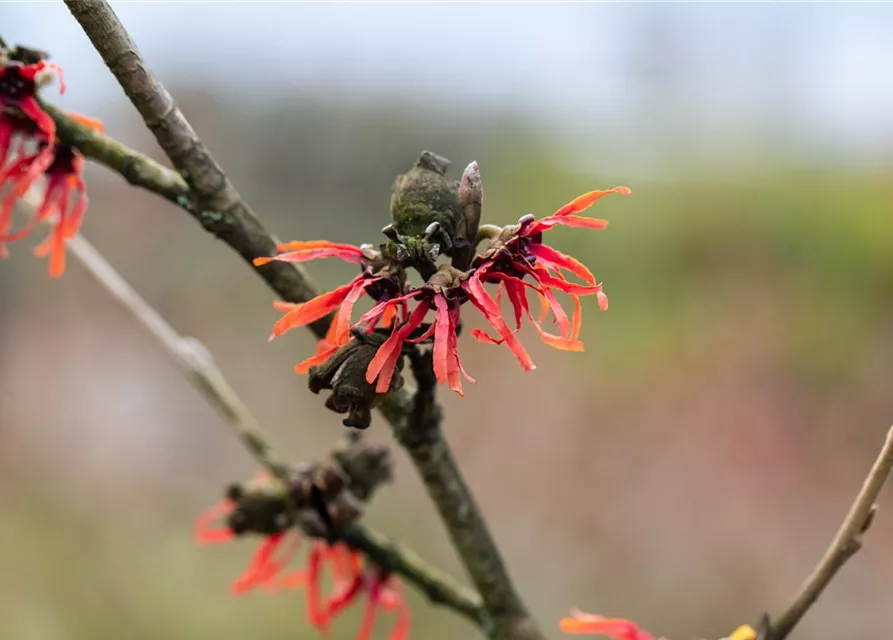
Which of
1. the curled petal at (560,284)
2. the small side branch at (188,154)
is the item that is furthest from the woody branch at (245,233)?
the curled petal at (560,284)

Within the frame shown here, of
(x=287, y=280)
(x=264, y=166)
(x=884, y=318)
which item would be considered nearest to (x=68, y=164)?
(x=287, y=280)

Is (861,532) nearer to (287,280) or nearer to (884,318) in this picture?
(287,280)

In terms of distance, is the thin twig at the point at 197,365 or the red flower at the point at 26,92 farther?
the thin twig at the point at 197,365

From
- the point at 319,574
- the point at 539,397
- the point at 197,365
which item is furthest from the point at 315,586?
the point at 539,397

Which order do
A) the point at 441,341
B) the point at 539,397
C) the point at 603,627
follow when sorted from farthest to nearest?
the point at 539,397, the point at 603,627, the point at 441,341

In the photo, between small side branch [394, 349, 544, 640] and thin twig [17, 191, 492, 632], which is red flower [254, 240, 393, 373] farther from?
thin twig [17, 191, 492, 632]

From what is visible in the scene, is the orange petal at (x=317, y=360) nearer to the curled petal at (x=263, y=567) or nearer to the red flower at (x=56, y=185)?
the red flower at (x=56, y=185)

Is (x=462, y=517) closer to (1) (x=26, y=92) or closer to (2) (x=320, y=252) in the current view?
(2) (x=320, y=252)
